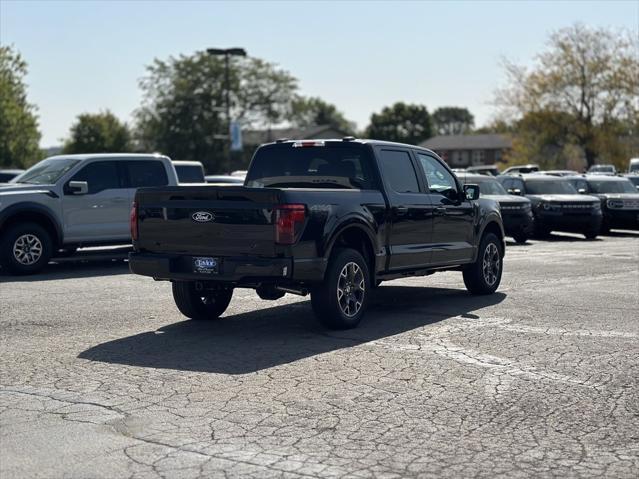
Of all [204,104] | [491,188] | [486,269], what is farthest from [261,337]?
[204,104]

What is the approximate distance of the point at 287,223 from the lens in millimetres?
9453

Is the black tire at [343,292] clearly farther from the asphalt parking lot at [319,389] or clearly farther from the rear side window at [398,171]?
the rear side window at [398,171]

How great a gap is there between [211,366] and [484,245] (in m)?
5.84

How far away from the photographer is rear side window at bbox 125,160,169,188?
17984 mm

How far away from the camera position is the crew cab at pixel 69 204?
16.3 metres

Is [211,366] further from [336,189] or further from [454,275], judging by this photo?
[454,275]

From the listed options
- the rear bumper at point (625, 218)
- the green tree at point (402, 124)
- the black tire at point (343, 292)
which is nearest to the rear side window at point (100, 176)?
the black tire at point (343, 292)

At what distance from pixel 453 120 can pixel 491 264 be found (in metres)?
170

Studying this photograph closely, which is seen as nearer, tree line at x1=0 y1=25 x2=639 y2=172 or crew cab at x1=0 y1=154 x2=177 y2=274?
crew cab at x1=0 y1=154 x2=177 y2=274

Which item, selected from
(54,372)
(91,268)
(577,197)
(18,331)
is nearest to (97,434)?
(54,372)

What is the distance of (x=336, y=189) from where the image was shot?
34.3 ft

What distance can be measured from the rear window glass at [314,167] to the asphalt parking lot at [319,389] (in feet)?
4.87

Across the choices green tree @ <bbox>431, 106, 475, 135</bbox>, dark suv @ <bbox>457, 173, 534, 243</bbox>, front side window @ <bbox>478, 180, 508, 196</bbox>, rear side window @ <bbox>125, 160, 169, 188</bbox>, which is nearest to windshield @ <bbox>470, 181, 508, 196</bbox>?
front side window @ <bbox>478, 180, 508, 196</bbox>

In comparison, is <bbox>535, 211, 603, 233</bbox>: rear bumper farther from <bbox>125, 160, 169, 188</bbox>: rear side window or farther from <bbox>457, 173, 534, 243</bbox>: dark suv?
<bbox>125, 160, 169, 188</bbox>: rear side window
